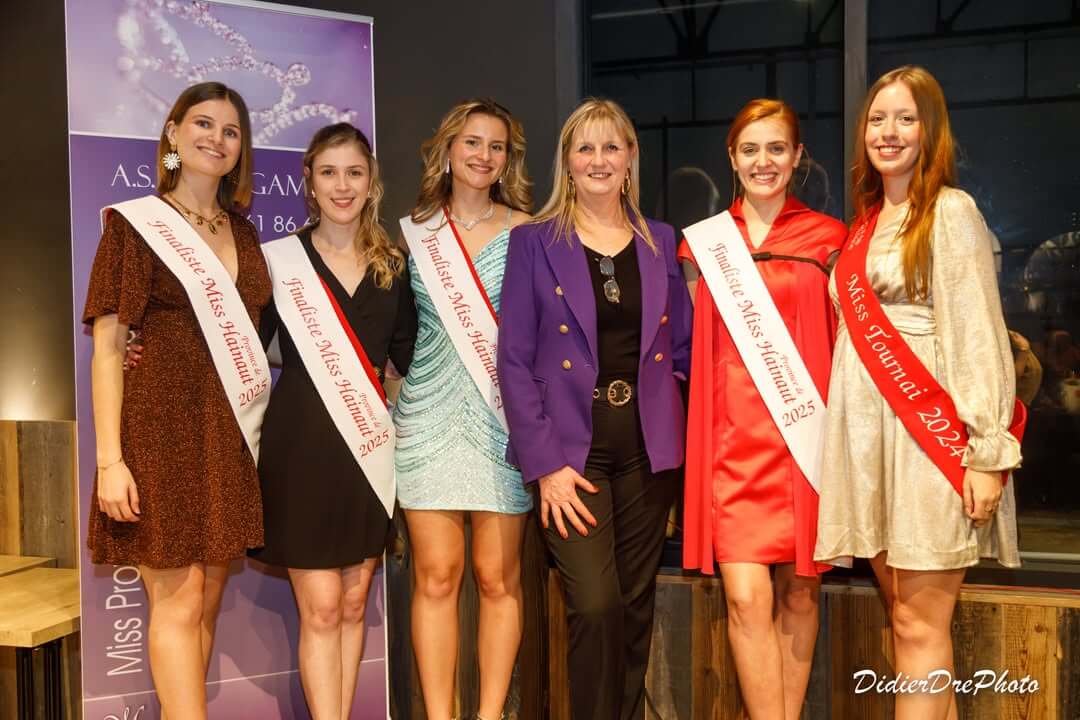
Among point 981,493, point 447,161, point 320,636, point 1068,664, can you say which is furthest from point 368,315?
point 1068,664

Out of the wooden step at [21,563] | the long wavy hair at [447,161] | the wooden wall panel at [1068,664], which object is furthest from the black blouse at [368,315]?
the wooden wall panel at [1068,664]

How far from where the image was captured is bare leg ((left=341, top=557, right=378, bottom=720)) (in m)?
2.23

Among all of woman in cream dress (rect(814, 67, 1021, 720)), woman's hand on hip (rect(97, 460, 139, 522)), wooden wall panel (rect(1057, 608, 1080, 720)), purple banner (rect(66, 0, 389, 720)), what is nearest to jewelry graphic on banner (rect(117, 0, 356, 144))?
purple banner (rect(66, 0, 389, 720))

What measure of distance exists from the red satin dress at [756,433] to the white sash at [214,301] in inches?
40.0

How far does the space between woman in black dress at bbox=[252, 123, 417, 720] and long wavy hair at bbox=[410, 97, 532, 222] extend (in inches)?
5.2

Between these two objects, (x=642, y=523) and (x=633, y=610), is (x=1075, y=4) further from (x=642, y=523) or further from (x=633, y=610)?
(x=633, y=610)

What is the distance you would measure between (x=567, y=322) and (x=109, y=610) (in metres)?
1.48

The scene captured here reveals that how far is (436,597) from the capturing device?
7.32ft

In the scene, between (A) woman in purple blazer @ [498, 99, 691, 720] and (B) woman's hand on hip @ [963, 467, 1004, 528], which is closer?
(B) woman's hand on hip @ [963, 467, 1004, 528]

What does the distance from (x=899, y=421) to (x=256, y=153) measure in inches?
71.3

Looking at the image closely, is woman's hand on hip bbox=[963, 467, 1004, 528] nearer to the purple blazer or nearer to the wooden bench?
the purple blazer

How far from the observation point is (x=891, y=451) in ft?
6.07

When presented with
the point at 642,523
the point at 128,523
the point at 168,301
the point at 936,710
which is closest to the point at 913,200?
the point at 642,523

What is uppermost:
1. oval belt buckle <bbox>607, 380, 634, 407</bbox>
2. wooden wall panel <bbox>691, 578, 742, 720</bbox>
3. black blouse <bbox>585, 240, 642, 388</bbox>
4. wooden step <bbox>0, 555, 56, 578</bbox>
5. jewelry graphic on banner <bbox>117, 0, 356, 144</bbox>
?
jewelry graphic on banner <bbox>117, 0, 356, 144</bbox>
